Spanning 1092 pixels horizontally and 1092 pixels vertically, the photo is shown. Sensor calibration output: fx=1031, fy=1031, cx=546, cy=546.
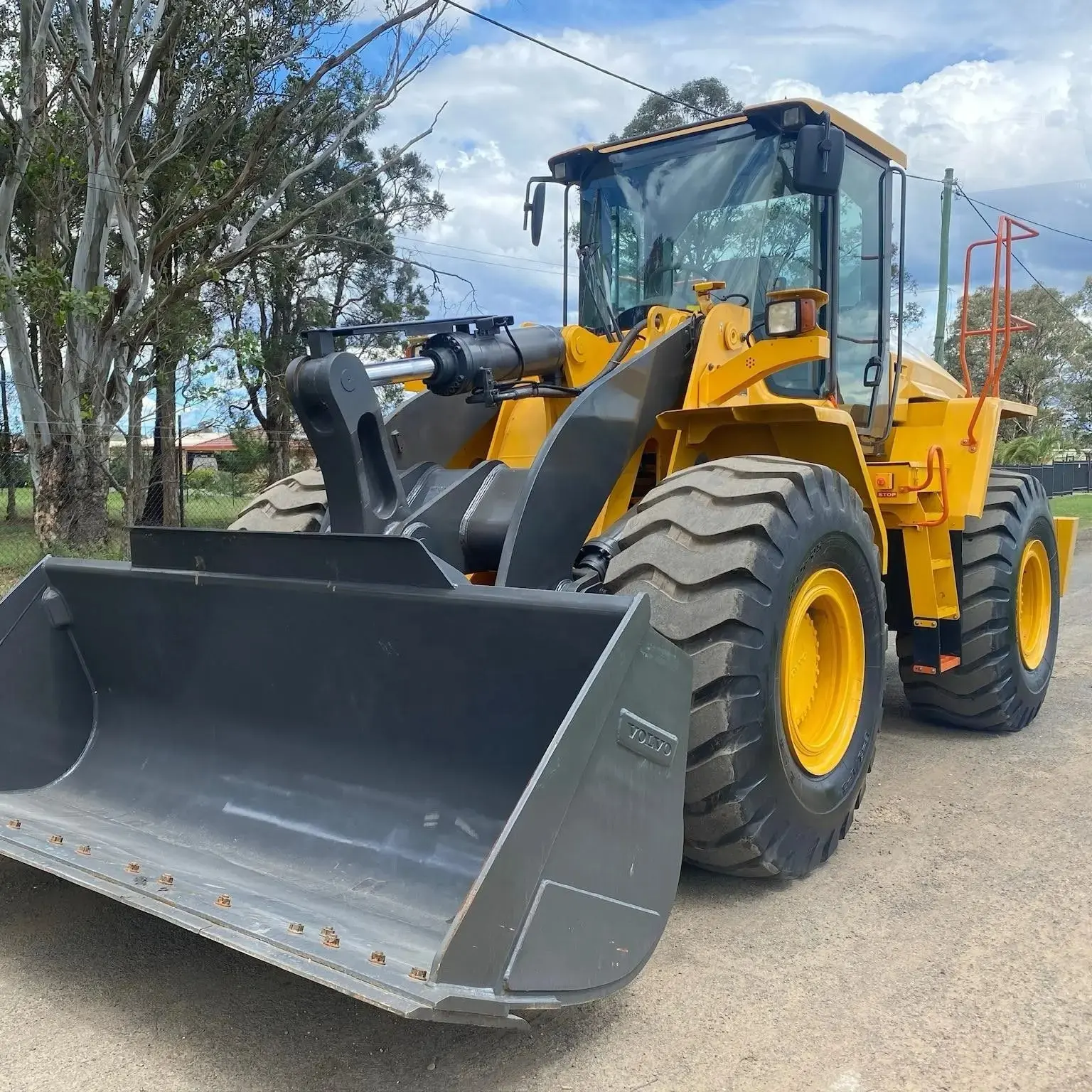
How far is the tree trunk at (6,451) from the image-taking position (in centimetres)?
1388

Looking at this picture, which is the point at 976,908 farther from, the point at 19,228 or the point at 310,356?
the point at 19,228

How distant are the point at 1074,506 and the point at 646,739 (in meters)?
24.2

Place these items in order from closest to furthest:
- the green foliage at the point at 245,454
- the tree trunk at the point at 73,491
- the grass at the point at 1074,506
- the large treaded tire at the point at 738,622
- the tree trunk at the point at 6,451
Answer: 1. the large treaded tire at the point at 738,622
2. the tree trunk at the point at 73,491
3. the tree trunk at the point at 6,451
4. the green foliage at the point at 245,454
5. the grass at the point at 1074,506

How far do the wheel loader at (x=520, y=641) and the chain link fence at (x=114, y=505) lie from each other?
6.28 meters

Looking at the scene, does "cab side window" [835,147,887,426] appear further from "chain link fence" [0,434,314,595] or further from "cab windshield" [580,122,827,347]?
"chain link fence" [0,434,314,595]

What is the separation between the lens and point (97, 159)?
11852 millimetres

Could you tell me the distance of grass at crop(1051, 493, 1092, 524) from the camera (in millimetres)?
21302

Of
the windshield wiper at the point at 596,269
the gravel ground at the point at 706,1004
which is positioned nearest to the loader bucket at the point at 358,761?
the gravel ground at the point at 706,1004

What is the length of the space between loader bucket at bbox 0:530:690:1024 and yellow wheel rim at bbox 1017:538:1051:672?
13.9ft

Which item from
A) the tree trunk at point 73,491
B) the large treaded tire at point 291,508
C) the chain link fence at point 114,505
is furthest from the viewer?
the tree trunk at point 73,491

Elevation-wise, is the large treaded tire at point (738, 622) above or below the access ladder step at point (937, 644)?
above

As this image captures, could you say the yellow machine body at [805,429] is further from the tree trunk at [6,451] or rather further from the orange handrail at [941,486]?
the tree trunk at [6,451]

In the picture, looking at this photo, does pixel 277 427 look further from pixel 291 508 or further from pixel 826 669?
pixel 826 669

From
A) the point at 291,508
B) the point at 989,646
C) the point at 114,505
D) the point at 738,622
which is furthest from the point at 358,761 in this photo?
the point at 114,505
